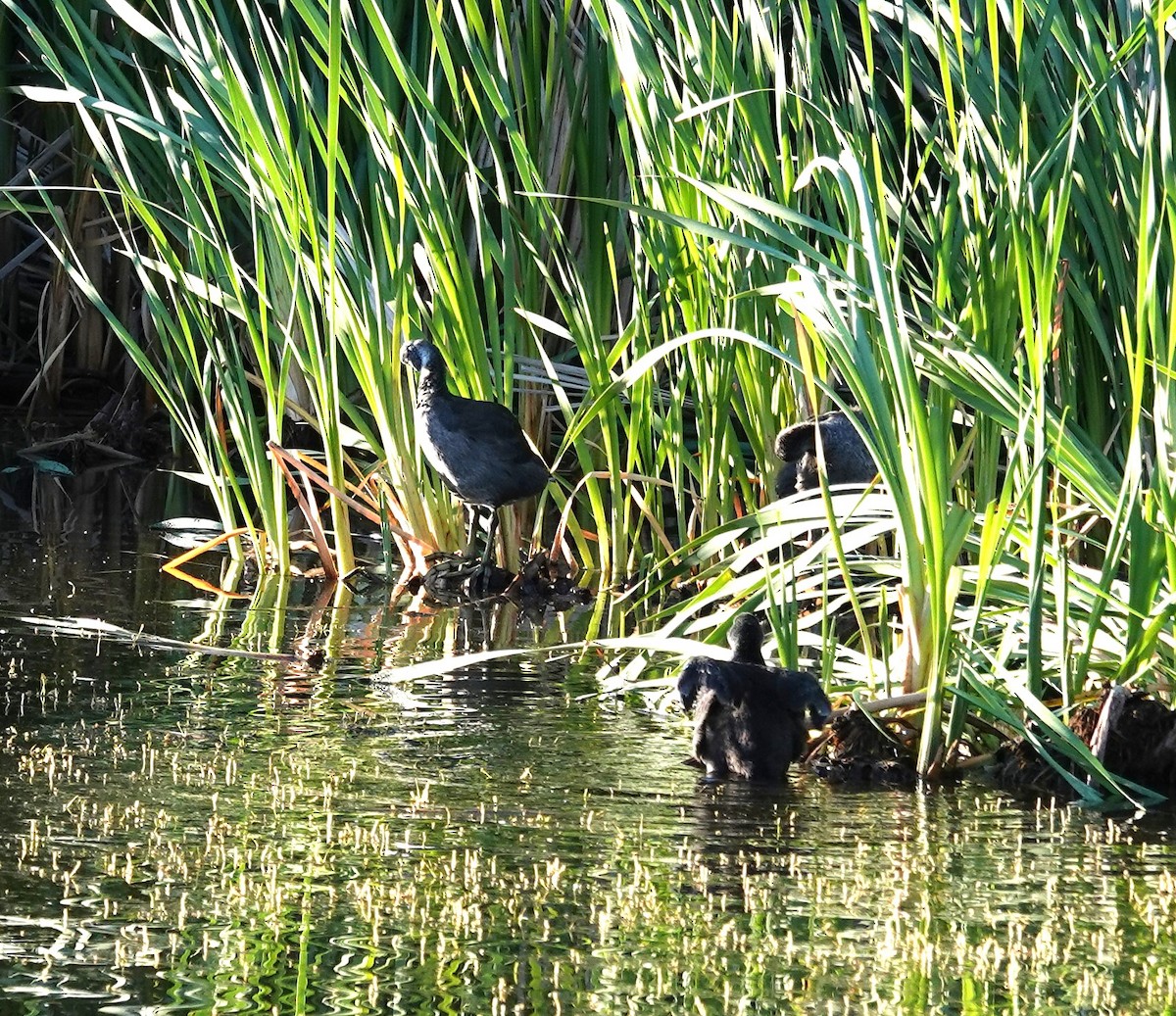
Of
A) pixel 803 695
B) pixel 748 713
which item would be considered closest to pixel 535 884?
pixel 748 713

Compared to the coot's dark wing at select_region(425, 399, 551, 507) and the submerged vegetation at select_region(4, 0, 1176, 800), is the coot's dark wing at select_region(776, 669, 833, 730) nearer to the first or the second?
the submerged vegetation at select_region(4, 0, 1176, 800)

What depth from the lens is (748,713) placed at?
162 inches

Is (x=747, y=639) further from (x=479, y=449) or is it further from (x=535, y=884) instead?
(x=479, y=449)

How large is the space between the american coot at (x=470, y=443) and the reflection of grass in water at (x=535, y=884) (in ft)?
6.39

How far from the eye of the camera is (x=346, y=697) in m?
4.97

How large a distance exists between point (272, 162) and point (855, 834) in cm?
295

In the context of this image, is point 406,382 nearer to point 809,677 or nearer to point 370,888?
point 809,677

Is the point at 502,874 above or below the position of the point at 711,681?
below

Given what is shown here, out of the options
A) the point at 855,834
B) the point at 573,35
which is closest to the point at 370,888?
the point at 855,834

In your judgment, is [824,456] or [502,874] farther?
[824,456]

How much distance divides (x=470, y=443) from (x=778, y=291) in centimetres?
218

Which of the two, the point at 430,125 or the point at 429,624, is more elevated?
the point at 430,125

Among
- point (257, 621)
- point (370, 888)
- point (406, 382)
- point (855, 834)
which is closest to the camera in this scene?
point (370, 888)

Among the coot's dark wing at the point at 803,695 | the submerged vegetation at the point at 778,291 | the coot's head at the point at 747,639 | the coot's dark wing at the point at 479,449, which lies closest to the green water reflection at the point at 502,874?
the coot's dark wing at the point at 803,695
